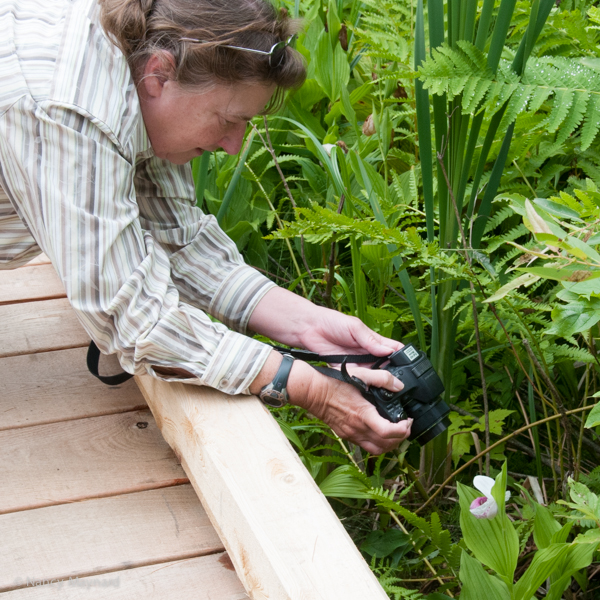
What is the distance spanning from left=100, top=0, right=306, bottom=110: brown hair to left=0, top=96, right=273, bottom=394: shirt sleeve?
195 millimetres

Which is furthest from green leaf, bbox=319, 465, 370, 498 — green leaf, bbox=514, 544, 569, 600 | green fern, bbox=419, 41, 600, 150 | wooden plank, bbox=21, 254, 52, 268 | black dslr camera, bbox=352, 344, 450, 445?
wooden plank, bbox=21, 254, 52, 268

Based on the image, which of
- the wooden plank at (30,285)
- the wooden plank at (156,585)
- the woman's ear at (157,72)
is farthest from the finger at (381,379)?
the wooden plank at (30,285)

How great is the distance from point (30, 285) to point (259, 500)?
1.18 meters

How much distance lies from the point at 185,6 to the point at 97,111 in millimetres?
286

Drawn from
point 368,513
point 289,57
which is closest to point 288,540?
point 368,513

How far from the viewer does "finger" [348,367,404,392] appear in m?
1.48

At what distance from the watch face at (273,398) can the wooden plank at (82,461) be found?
0.23 m

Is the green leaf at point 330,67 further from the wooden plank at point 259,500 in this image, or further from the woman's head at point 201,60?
the wooden plank at point 259,500

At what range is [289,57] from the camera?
4.83 ft

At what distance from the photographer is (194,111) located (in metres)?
1.46

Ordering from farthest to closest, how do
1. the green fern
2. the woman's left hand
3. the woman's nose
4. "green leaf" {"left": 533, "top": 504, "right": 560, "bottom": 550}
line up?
the woman's left hand → the woman's nose → the green fern → "green leaf" {"left": 533, "top": 504, "right": 560, "bottom": 550}

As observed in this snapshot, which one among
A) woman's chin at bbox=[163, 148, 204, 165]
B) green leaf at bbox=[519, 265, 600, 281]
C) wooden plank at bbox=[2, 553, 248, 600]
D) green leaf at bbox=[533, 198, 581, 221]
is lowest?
wooden plank at bbox=[2, 553, 248, 600]

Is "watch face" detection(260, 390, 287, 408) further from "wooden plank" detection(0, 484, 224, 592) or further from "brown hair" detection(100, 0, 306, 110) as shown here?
"brown hair" detection(100, 0, 306, 110)

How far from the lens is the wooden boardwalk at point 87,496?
122cm
